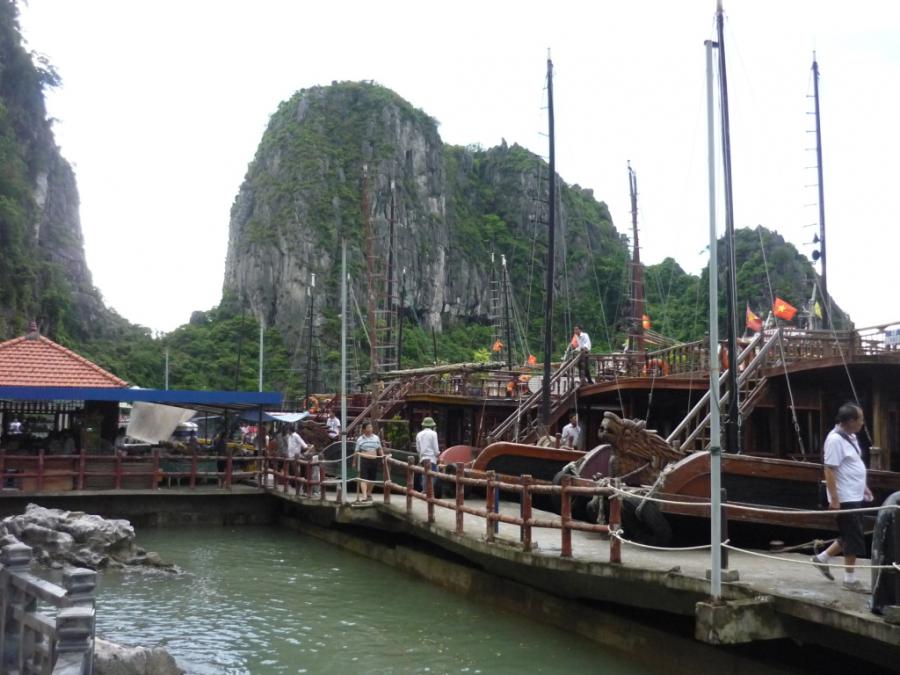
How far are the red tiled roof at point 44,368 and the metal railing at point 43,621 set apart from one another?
15686 millimetres

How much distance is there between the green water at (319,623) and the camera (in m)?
9.76

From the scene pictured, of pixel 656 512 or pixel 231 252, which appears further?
pixel 231 252

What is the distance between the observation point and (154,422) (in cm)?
2702

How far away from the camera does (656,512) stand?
35.2 ft

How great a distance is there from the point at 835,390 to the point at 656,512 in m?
6.88

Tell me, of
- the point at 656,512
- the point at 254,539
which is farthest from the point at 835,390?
the point at 254,539

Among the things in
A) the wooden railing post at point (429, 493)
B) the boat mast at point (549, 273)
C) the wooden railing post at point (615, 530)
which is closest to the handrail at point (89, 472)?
the boat mast at point (549, 273)

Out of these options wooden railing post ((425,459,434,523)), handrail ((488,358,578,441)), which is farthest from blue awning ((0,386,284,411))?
wooden railing post ((425,459,434,523))

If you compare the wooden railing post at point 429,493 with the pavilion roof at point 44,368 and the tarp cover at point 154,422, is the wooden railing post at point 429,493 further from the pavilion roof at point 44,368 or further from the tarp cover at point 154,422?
the tarp cover at point 154,422

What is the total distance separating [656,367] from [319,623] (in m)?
10.8

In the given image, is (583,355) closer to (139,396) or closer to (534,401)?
(534,401)

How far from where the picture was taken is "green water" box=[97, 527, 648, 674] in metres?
9.76

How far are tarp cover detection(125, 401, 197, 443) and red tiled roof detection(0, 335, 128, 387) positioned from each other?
532 centimetres

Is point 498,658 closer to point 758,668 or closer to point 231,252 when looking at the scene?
point 758,668
